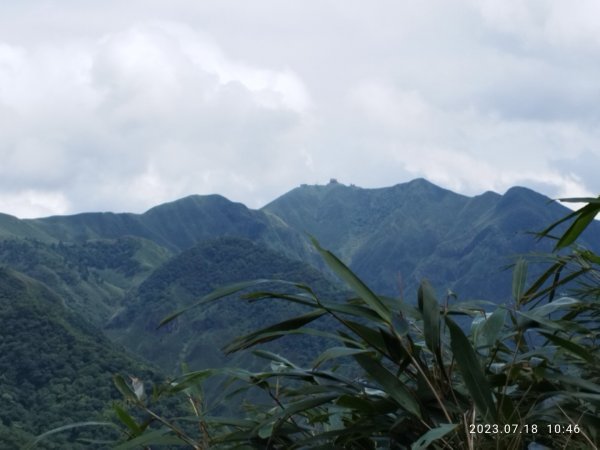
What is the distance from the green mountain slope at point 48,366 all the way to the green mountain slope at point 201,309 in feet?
101

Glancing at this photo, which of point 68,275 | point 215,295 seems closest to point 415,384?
point 215,295

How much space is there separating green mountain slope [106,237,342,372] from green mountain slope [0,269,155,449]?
1208 inches

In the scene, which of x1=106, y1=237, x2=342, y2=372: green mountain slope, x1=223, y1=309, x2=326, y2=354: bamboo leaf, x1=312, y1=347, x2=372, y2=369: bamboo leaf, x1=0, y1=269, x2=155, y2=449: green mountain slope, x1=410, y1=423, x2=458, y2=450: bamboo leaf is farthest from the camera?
x1=106, y1=237, x2=342, y2=372: green mountain slope

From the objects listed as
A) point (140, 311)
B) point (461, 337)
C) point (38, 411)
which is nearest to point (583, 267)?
point (461, 337)

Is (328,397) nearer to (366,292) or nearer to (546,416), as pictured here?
(366,292)

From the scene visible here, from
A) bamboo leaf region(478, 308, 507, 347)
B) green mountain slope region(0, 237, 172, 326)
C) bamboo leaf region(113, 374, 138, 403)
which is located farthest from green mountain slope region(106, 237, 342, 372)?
bamboo leaf region(478, 308, 507, 347)

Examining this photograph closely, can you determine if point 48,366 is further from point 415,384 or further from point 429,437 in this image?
point 429,437

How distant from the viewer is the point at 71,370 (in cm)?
8725

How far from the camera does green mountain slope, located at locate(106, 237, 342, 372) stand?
141125 millimetres

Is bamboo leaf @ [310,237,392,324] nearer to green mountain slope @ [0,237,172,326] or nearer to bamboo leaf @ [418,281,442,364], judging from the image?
bamboo leaf @ [418,281,442,364]

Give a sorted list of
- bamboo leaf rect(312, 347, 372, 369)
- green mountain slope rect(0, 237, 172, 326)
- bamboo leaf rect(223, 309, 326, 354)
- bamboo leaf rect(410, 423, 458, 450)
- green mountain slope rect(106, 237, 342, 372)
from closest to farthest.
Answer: bamboo leaf rect(410, 423, 458, 450)
bamboo leaf rect(312, 347, 372, 369)
bamboo leaf rect(223, 309, 326, 354)
green mountain slope rect(106, 237, 342, 372)
green mountain slope rect(0, 237, 172, 326)

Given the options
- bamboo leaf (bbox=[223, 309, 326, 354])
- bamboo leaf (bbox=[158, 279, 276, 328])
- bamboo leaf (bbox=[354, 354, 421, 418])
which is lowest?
bamboo leaf (bbox=[354, 354, 421, 418])

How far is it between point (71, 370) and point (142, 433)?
89.0m

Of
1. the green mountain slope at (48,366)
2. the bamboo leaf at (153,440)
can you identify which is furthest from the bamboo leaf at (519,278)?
the green mountain slope at (48,366)
